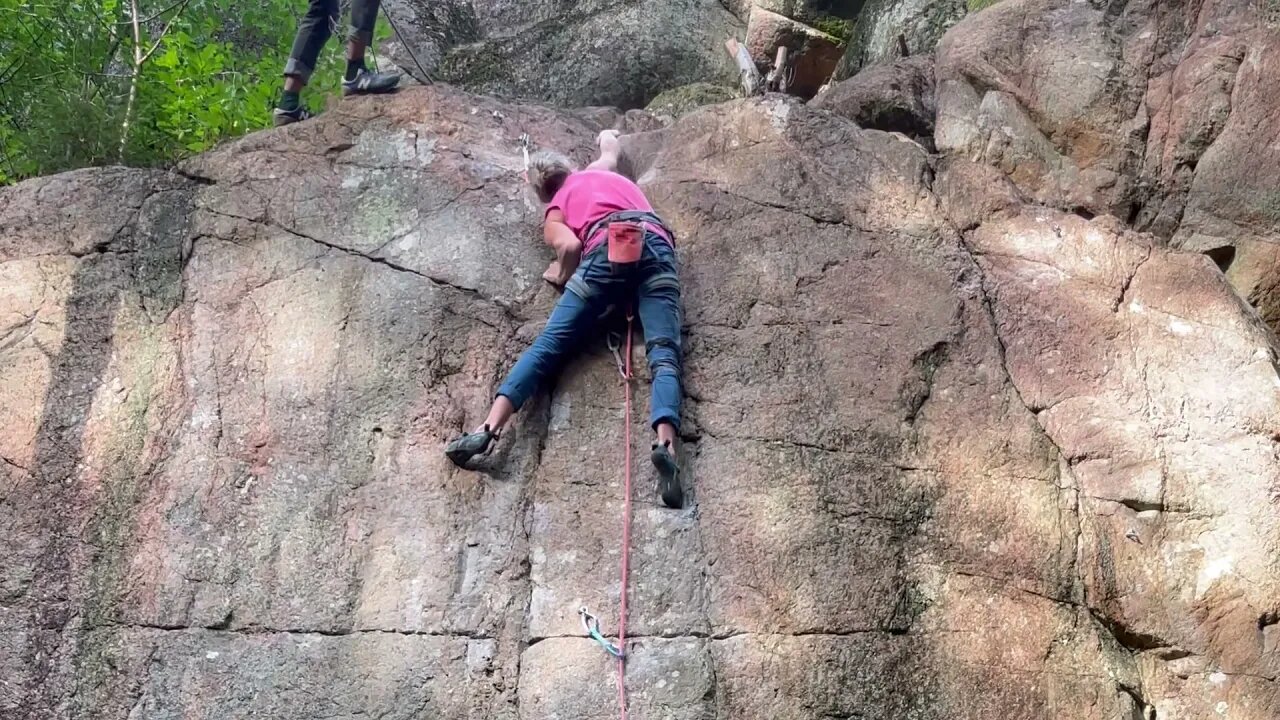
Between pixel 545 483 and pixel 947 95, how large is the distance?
481 centimetres

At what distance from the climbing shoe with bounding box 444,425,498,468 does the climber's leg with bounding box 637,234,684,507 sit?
85 centimetres

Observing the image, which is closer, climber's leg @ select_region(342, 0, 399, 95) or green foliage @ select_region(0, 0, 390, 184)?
climber's leg @ select_region(342, 0, 399, 95)

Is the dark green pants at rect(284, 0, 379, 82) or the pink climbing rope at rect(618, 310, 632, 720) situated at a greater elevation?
the dark green pants at rect(284, 0, 379, 82)

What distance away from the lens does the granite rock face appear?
4832 mm

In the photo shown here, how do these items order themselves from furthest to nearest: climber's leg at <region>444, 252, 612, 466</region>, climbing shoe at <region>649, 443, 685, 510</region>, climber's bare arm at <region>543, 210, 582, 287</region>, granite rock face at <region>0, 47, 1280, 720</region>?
climber's bare arm at <region>543, 210, 582, 287</region>, climber's leg at <region>444, 252, 612, 466</region>, climbing shoe at <region>649, 443, 685, 510</region>, granite rock face at <region>0, 47, 1280, 720</region>

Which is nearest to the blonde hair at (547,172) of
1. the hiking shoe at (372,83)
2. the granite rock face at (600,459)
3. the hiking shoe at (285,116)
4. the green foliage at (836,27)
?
Result: the granite rock face at (600,459)

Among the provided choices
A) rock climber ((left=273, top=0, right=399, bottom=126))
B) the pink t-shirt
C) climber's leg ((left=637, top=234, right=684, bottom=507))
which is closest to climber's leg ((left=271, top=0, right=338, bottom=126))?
rock climber ((left=273, top=0, right=399, bottom=126))

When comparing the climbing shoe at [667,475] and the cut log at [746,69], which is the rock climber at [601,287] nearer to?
the climbing shoe at [667,475]

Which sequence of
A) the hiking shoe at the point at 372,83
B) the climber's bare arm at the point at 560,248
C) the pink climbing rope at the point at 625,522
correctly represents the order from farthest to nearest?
the hiking shoe at the point at 372,83 → the climber's bare arm at the point at 560,248 → the pink climbing rope at the point at 625,522

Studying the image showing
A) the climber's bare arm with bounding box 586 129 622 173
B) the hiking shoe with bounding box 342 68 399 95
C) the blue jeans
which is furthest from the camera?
the hiking shoe with bounding box 342 68 399 95

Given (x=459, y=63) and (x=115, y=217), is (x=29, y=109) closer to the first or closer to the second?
(x=115, y=217)

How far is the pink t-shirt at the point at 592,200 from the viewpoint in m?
6.03

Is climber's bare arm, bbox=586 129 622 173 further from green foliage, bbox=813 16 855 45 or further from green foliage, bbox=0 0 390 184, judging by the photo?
green foliage, bbox=813 16 855 45

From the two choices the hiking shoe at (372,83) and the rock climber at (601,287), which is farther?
the hiking shoe at (372,83)
